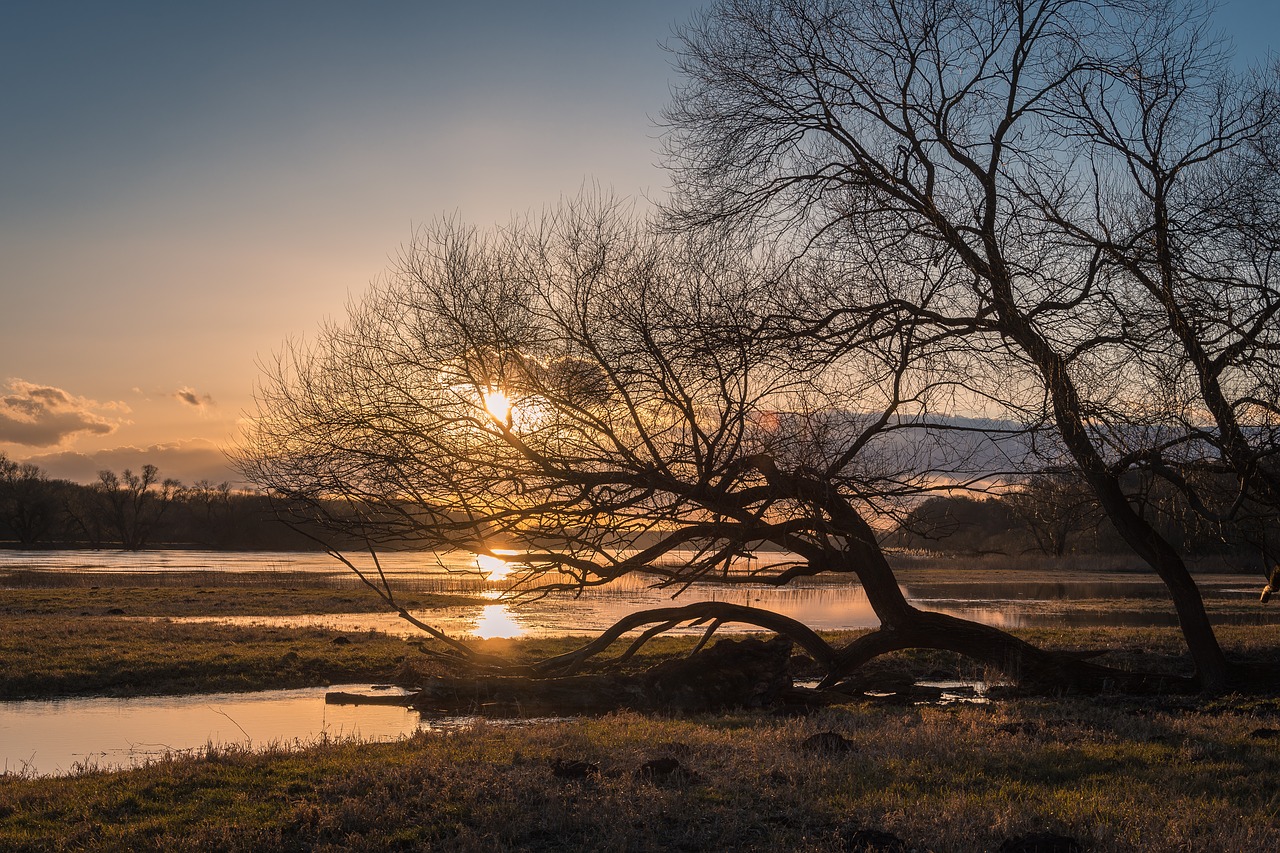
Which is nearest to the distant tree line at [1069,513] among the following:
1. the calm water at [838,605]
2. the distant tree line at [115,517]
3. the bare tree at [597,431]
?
the bare tree at [597,431]

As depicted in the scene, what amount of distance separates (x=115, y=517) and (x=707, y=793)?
456 feet

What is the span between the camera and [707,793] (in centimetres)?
768

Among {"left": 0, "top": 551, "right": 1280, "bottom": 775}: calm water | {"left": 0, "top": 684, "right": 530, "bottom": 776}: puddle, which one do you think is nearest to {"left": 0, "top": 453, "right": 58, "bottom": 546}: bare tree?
{"left": 0, "top": 551, "right": 1280, "bottom": 775}: calm water

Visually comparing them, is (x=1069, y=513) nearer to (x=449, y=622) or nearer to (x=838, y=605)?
(x=449, y=622)

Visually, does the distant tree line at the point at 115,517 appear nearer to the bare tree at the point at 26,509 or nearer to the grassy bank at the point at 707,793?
the bare tree at the point at 26,509

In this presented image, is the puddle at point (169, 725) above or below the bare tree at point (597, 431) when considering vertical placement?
below

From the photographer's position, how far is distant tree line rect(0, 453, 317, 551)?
391 feet

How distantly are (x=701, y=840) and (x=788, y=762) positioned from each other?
2.26 m

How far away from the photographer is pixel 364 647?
77.6ft

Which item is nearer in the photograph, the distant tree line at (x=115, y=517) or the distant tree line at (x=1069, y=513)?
the distant tree line at (x=1069, y=513)

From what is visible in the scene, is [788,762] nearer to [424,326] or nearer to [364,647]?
[424,326]

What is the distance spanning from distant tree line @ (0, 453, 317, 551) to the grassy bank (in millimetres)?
115415

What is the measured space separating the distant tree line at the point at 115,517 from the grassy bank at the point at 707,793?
11542cm

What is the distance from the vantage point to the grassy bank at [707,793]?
650 centimetres
